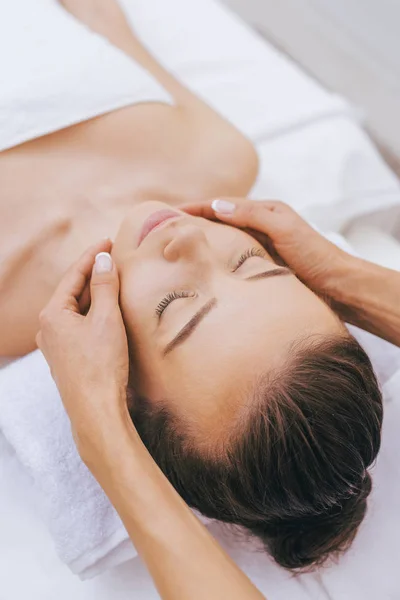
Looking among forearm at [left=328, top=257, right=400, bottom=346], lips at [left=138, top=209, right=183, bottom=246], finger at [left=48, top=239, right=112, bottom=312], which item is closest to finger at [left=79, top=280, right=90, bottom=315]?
finger at [left=48, top=239, right=112, bottom=312]

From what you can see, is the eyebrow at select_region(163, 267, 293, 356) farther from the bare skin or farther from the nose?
the bare skin

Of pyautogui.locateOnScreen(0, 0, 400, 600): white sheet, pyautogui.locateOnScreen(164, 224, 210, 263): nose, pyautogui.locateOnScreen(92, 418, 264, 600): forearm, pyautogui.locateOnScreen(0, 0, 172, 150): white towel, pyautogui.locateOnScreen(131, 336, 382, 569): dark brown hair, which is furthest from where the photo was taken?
pyautogui.locateOnScreen(0, 0, 172, 150): white towel

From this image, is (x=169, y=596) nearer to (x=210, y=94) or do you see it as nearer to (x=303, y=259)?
(x=303, y=259)

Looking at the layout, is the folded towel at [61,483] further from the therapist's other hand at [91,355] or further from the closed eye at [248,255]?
the closed eye at [248,255]

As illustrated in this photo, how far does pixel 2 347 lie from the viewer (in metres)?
1.17

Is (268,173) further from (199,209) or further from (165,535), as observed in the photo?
(165,535)

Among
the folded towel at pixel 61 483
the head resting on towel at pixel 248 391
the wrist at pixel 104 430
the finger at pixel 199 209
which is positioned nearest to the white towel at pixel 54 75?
the finger at pixel 199 209

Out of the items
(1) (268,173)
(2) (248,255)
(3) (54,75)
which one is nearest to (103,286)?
(2) (248,255)

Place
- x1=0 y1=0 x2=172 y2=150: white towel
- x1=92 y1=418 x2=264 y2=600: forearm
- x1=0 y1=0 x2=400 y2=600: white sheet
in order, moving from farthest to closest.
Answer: x1=0 y1=0 x2=172 y2=150: white towel
x1=0 y1=0 x2=400 y2=600: white sheet
x1=92 y1=418 x2=264 y2=600: forearm

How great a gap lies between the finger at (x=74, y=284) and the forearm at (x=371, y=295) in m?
0.50

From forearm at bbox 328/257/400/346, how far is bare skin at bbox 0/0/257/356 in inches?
14.6

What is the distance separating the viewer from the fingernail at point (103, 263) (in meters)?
0.92

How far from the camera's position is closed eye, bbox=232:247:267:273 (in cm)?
93

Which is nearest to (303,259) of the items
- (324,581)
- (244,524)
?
(244,524)
